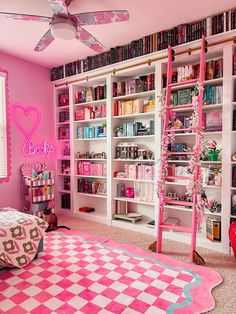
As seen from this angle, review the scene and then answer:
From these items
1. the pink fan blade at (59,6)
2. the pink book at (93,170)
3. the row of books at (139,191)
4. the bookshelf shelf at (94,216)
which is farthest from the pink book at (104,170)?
the pink fan blade at (59,6)

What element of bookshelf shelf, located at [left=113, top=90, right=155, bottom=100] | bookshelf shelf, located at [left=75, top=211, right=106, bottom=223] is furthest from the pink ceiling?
bookshelf shelf, located at [left=75, top=211, right=106, bottom=223]

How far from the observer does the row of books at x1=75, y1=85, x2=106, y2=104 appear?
379 centimetres

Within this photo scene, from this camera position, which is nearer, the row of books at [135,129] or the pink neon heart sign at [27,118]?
the row of books at [135,129]

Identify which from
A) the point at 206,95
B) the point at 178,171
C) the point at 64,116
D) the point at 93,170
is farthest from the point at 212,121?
the point at 64,116

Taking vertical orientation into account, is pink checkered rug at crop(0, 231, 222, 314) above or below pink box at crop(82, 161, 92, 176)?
below

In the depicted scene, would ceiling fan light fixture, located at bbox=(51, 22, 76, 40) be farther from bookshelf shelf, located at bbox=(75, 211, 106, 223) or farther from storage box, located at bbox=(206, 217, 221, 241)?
bookshelf shelf, located at bbox=(75, 211, 106, 223)

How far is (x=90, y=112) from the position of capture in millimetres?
3955

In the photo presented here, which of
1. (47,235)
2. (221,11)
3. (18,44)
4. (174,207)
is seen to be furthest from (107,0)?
(47,235)

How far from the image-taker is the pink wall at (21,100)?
367 cm

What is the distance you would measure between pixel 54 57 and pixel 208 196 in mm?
3086

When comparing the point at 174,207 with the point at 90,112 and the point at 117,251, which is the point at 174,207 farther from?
the point at 90,112

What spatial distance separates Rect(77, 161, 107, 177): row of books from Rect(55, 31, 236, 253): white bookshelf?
0.23 ft

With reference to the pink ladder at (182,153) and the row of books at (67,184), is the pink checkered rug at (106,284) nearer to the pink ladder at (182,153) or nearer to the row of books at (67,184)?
the pink ladder at (182,153)

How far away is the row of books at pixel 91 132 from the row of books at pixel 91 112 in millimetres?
168
